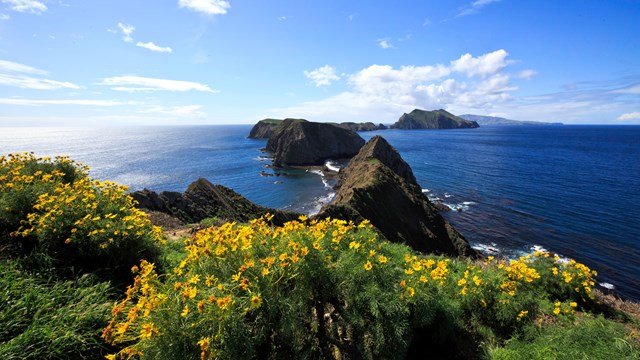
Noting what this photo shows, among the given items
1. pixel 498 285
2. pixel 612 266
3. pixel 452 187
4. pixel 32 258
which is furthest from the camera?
pixel 452 187

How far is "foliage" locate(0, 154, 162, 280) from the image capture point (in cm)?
548

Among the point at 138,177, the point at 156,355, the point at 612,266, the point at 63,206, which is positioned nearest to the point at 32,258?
the point at 63,206

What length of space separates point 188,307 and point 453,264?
8.22 m

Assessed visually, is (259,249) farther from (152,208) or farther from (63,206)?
(152,208)

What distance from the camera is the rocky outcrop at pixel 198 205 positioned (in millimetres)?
18031

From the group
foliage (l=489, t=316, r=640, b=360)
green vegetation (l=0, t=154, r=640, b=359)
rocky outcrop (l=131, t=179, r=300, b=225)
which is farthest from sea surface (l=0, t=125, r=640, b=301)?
green vegetation (l=0, t=154, r=640, b=359)

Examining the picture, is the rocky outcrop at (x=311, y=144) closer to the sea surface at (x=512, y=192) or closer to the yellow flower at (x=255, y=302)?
the sea surface at (x=512, y=192)

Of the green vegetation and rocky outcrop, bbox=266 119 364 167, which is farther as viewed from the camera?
rocky outcrop, bbox=266 119 364 167

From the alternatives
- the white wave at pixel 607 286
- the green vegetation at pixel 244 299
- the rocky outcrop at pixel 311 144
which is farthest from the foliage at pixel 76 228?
the rocky outcrop at pixel 311 144

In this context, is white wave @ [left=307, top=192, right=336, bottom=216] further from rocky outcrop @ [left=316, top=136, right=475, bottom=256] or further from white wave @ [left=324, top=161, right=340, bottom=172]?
white wave @ [left=324, top=161, right=340, bottom=172]

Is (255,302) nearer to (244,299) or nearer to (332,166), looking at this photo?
(244,299)

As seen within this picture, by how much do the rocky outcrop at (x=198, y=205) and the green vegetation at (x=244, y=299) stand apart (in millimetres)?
11299

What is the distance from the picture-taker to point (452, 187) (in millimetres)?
54281

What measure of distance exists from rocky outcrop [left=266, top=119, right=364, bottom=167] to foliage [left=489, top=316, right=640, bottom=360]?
76.4 meters
